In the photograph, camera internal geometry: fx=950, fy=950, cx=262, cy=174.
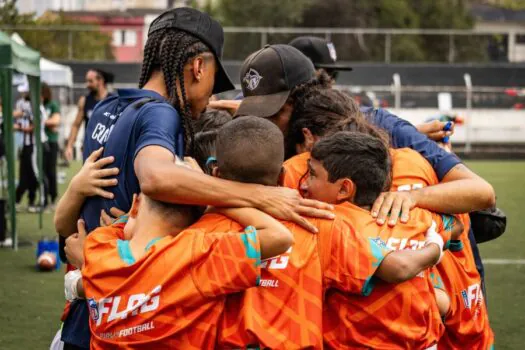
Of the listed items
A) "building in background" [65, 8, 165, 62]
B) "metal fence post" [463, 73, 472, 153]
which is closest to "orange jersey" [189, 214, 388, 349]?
"metal fence post" [463, 73, 472, 153]

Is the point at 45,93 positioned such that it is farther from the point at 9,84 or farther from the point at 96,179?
the point at 96,179

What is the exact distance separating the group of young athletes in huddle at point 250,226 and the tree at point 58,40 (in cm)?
3608

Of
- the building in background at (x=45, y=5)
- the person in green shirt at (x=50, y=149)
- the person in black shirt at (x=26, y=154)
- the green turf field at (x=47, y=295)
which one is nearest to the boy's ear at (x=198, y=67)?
the green turf field at (x=47, y=295)

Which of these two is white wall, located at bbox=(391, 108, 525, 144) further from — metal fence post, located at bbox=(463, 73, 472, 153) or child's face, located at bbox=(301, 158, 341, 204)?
child's face, located at bbox=(301, 158, 341, 204)

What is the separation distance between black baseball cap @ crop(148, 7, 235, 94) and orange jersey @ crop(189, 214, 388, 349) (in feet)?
2.49

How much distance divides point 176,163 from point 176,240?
0.31 m

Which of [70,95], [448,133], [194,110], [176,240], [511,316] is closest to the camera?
[176,240]

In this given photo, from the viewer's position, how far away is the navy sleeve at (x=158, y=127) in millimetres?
3350

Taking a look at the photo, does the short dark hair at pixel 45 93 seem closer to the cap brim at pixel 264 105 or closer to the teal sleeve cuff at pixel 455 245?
the cap brim at pixel 264 105

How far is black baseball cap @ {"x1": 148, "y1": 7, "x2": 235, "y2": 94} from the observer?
12.0 ft

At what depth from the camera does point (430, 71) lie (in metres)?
40.0

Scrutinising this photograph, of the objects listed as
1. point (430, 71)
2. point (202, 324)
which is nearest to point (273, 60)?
point (202, 324)

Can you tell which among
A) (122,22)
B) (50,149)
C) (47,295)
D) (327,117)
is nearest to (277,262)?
(327,117)

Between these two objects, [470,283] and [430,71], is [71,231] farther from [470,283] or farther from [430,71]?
[430,71]
